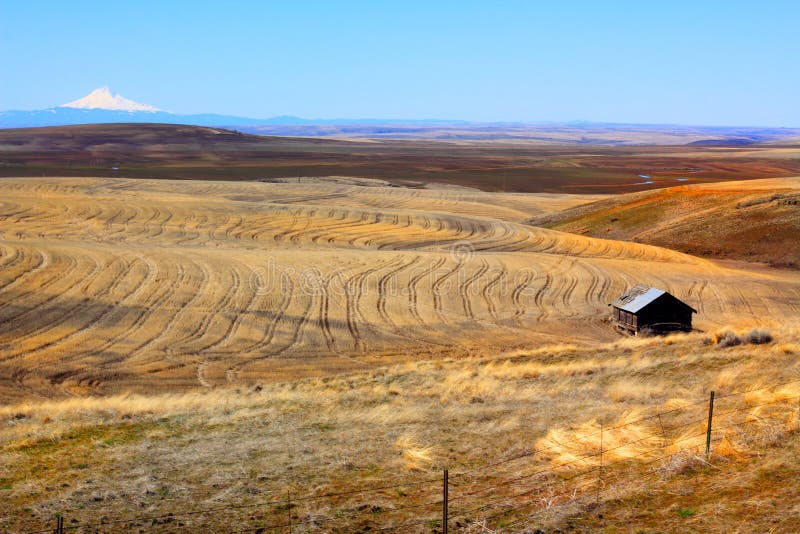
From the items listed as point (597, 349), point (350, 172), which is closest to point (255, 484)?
point (597, 349)

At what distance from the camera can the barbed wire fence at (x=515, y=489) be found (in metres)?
11.3

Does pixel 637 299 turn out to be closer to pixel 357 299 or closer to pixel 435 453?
pixel 357 299

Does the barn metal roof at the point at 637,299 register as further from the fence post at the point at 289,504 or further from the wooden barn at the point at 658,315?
the fence post at the point at 289,504

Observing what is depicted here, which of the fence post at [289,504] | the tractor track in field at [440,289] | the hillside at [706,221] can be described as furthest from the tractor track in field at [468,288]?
the fence post at [289,504]

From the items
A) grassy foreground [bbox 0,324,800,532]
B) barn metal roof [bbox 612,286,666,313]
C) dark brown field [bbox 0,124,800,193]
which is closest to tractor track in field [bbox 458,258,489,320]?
barn metal roof [bbox 612,286,666,313]

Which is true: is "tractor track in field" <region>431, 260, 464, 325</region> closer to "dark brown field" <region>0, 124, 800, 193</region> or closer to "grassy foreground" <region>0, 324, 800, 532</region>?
"grassy foreground" <region>0, 324, 800, 532</region>

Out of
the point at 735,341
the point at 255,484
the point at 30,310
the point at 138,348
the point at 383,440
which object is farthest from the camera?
the point at 30,310

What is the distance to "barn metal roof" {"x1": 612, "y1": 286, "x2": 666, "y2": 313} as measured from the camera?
32.1 meters

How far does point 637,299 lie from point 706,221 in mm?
32648

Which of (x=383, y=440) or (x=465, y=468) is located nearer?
(x=465, y=468)

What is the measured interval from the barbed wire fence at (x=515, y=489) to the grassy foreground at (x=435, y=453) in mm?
44

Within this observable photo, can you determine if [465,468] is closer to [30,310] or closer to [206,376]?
[206,376]

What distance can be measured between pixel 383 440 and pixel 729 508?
21.9ft

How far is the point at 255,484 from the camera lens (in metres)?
13.1
